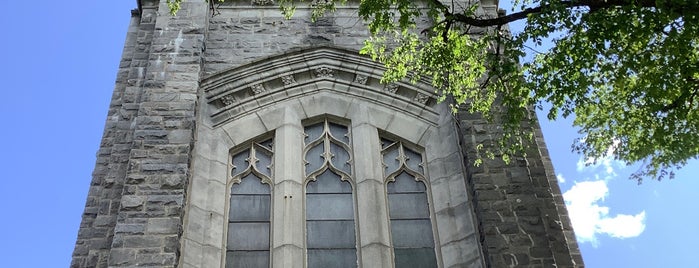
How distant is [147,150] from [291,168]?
1.86 metres

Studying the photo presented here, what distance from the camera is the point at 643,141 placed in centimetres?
979

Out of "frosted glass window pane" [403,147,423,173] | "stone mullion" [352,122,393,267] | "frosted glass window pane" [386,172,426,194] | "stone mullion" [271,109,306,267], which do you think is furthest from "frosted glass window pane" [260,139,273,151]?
"frosted glass window pane" [403,147,423,173]

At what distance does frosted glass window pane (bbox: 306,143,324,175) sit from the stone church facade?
0.02 meters

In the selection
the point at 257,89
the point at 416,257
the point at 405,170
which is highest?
the point at 257,89

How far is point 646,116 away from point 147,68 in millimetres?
6751

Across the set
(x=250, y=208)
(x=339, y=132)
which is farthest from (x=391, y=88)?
(x=250, y=208)

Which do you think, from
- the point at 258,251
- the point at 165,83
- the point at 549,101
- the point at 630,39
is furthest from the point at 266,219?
the point at 630,39

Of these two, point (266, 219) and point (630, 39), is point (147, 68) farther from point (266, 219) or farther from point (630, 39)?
point (630, 39)

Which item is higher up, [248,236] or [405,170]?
[405,170]

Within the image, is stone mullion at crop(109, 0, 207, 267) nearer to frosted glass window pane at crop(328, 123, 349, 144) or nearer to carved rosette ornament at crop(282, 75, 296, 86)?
carved rosette ornament at crop(282, 75, 296, 86)

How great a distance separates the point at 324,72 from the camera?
11250 mm

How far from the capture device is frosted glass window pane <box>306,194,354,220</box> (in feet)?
31.3

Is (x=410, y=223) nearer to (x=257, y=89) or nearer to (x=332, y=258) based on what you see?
(x=332, y=258)

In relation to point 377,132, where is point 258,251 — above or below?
below
